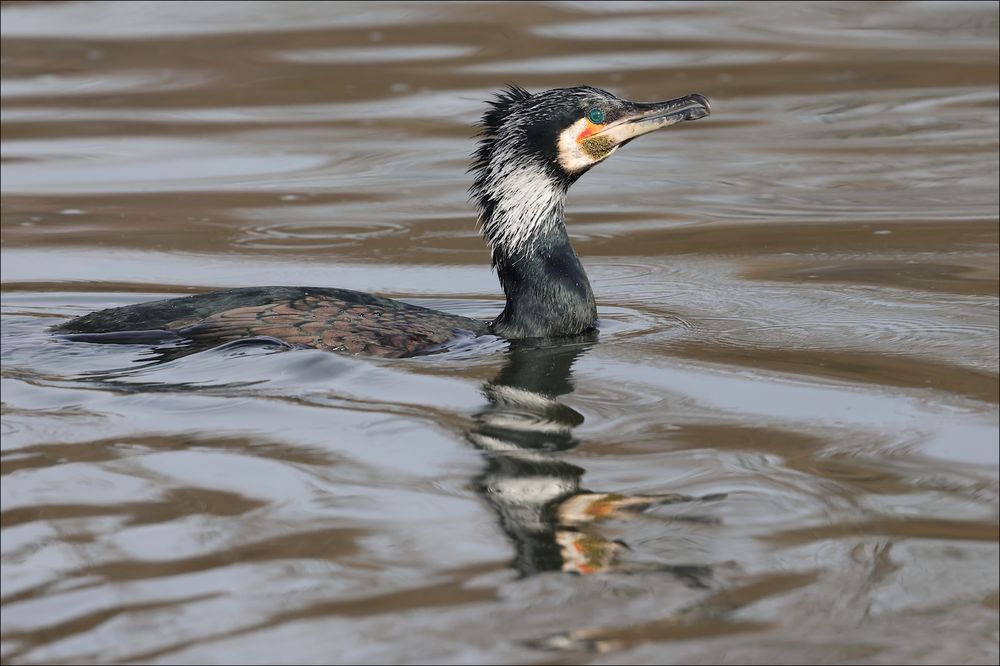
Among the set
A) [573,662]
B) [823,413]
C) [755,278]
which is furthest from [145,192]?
[573,662]

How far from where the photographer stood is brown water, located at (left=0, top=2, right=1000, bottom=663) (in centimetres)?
386

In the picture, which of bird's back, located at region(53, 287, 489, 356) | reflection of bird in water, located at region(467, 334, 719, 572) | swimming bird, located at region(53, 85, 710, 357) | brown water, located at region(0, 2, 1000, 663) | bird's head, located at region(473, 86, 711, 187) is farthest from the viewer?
bird's head, located at region(473, 86, 711, 187)

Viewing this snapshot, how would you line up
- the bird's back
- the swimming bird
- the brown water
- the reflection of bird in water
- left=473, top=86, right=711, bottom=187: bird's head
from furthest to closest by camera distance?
left=473, top=86, right=711, bottom=187: bird's head → the swimming bird → the bird's back → the reflection of bird in water → the brown water

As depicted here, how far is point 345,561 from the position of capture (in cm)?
418

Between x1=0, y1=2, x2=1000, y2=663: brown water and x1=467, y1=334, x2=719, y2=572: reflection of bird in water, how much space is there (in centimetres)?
2

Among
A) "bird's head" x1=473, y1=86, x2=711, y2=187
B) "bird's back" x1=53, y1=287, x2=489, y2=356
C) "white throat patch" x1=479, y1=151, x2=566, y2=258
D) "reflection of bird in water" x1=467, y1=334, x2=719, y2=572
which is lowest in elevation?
"reflection of bird in water" x1=467, y1=334, x2=719, y2=572

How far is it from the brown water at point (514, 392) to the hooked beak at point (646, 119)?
2.84ft

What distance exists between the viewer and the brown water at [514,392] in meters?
3.86

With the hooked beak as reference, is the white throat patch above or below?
below

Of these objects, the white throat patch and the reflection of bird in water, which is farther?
the white throat patch

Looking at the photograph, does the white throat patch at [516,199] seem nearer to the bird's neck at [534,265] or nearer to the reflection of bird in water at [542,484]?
the bird's neck at [534,265]

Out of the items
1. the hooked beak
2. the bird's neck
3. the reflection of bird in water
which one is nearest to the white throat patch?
the bird's neck

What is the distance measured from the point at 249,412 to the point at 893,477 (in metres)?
2.24

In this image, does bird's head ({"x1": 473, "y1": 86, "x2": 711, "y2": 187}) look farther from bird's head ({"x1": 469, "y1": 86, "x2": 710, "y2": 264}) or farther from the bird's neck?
the bird's neck
